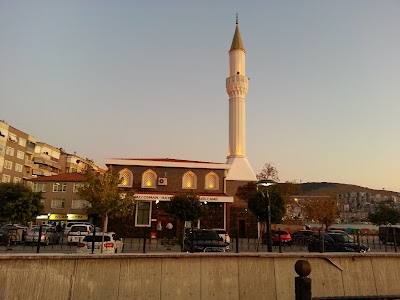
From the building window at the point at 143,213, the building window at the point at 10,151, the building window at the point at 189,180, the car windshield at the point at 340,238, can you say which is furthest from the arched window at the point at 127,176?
the building window at the point at 10,151

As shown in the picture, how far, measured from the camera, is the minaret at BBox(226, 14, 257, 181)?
4653 cm

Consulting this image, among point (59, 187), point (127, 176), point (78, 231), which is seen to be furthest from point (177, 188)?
point (59, 187)

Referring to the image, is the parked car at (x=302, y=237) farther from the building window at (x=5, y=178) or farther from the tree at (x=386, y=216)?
the building window at (x=5, y=178)

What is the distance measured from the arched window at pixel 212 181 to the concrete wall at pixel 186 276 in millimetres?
25034

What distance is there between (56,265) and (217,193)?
1063 inches

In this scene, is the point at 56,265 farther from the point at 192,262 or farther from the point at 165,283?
the point at 192,262

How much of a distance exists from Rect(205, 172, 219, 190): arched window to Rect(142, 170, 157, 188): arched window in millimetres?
5512

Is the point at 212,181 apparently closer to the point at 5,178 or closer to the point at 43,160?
the point at 5,178

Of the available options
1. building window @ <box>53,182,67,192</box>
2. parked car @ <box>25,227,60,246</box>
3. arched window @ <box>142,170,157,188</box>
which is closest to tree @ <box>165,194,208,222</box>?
arched window @ <box>142,170,157,188</box>

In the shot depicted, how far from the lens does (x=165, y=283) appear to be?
32.1 feet

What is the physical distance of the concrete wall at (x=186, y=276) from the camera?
905 centimetres

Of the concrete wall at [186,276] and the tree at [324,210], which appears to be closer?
the concrete wall at [186,276]

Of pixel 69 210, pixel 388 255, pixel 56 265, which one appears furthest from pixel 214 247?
pixel 69 210

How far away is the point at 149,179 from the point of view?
35062mm
